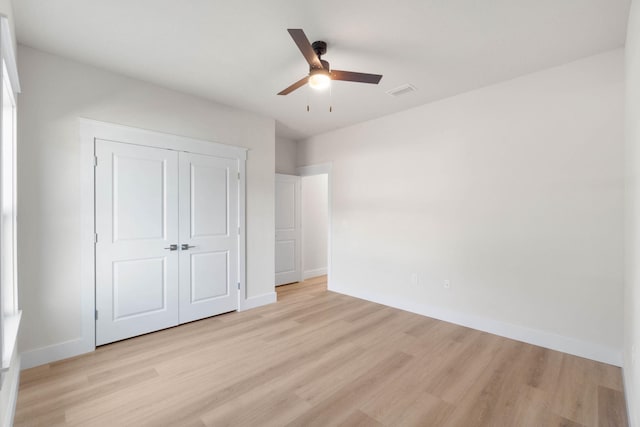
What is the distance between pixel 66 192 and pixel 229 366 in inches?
85.3

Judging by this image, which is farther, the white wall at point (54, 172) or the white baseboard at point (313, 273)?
the white baseboard at point (313, 273)

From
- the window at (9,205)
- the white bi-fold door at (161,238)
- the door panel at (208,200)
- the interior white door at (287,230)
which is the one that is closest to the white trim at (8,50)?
the window at (9,205)

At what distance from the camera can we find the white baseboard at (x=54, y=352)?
95.7 inches

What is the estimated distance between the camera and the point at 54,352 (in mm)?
2561

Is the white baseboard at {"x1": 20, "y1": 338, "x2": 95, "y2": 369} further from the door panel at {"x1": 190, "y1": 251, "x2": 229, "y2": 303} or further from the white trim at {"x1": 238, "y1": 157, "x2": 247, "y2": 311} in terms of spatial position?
the white trim at {"x1": 238, "y1": 157, "x2": 247, "y2": 311}

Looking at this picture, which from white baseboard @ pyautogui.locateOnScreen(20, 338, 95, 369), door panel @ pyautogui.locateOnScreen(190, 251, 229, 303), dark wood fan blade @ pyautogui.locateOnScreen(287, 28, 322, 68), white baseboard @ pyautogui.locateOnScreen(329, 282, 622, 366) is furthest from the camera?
door panel @ pyautogui.locateOnScreen(190, 251, 229, 303)

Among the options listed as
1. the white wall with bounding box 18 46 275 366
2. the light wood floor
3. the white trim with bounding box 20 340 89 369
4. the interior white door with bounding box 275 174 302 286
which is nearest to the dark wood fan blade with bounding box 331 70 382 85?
the white wall with bounding box 18 46 275 366

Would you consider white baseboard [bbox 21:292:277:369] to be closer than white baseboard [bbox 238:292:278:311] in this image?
Yes

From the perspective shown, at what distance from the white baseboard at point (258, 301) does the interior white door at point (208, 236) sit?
4.2 inches

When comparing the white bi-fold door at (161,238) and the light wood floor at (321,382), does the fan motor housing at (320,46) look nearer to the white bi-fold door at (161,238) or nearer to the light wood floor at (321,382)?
the white bi-fold door at (161,238)

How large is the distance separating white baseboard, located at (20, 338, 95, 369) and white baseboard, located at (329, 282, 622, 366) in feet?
11.2

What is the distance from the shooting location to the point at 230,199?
3.78 meters

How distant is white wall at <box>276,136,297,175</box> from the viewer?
529 centimetres

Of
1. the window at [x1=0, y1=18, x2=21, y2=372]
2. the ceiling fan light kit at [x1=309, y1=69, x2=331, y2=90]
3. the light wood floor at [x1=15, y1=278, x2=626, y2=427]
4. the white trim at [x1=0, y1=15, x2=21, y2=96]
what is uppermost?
the ceiling fan light kit at [x1=309, y1=69, x2=331, y2=90]
